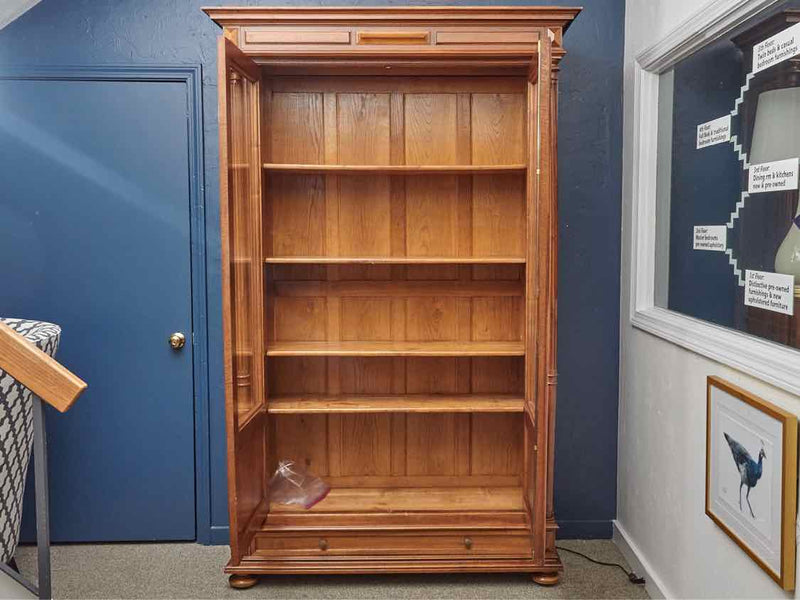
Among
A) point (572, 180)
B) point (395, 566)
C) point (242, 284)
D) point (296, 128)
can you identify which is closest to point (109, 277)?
point (242, 284)

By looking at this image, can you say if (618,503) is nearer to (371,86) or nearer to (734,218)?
(734,218)

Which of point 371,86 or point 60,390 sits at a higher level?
point 371,86

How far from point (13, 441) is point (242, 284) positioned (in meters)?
0.87

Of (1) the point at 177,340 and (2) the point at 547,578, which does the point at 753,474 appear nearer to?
(2) the point at 547,578

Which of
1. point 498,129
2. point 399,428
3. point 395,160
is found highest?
point 498,129

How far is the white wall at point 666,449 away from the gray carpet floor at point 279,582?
21 cm

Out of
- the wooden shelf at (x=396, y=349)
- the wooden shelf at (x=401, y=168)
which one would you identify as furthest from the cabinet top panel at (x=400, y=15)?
the wooden shelf at (x=396, y=349)

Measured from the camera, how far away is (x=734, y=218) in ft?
6.04

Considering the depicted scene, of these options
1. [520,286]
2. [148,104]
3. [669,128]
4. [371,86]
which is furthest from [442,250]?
[148,104]

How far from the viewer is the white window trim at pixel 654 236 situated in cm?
164

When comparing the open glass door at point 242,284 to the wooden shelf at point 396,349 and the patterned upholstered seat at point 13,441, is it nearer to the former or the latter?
the wooden shelf at point 396,349

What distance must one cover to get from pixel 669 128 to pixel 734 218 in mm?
606

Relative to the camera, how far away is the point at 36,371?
1.11 m

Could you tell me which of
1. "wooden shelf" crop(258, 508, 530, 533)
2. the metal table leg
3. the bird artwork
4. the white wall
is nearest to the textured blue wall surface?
the white wall
